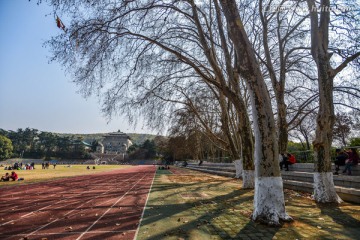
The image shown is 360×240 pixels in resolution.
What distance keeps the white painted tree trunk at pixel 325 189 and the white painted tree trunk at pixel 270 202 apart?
304 cm

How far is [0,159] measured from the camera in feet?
355

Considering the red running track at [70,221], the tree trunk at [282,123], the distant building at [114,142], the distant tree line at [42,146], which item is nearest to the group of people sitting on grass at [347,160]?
the tree trunk at [282,123]

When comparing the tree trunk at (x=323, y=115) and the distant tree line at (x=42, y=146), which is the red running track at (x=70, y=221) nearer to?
the tree trunk at (x=323, y=115)

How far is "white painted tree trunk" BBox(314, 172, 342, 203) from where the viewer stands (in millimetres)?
8203

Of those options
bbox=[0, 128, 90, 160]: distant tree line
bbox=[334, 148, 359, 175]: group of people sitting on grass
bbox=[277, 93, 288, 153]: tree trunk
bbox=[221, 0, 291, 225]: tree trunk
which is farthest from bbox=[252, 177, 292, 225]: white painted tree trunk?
bbox=[0, 128, 90, 160]: distant tree line

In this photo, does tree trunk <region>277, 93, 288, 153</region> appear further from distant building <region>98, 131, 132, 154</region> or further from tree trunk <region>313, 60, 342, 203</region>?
distant building <region>98, 131, 132, 154</region>

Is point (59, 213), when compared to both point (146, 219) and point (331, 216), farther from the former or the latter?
point (331, 216)

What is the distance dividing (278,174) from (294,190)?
260 inches

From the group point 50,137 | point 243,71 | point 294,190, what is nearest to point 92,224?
point 243,71

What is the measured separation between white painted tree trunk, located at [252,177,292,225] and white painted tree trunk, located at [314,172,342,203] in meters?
3.04

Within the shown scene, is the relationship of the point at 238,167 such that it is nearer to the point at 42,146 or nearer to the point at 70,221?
the point at 70,221

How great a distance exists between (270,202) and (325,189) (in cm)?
343

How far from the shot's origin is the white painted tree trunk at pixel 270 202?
19.2ft

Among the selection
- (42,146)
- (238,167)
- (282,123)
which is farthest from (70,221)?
(42,146)
